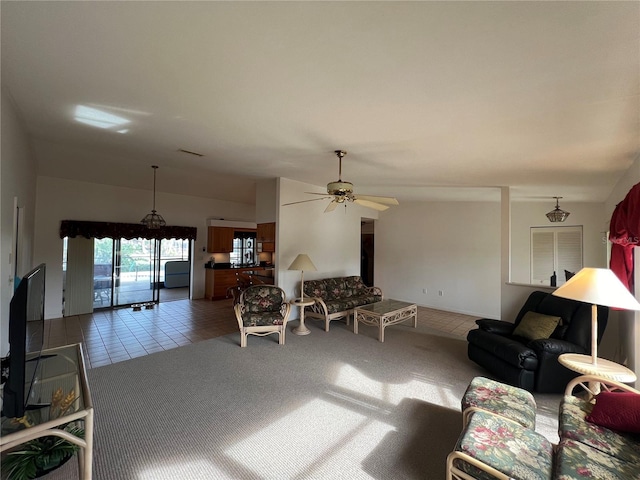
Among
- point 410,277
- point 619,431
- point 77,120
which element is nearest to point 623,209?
point 619,431

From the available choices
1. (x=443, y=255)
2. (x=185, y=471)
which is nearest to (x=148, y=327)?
(x=185, y=471)

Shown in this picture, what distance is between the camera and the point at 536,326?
3.25m

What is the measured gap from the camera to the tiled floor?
4.04 m

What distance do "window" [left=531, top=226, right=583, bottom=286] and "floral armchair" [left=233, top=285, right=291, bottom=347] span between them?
608cm

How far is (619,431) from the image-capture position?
5.60 ft

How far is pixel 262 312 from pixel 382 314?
6.53 feet

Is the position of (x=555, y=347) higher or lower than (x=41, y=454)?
higher

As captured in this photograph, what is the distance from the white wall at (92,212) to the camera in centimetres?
550

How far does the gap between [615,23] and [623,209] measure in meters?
2.01

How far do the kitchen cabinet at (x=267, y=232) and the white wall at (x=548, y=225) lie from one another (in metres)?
5.69

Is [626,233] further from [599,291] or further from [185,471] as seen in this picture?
[185,471]

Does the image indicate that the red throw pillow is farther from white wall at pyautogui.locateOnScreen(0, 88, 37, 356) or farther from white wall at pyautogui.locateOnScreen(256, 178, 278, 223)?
white wall at pyautogui.locateOnScreen(256, 178, 278, 223)

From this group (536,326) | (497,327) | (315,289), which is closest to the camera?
(536,326)

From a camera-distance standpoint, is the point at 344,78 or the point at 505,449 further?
the point at 344,78
